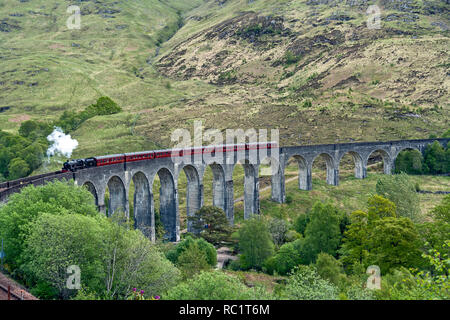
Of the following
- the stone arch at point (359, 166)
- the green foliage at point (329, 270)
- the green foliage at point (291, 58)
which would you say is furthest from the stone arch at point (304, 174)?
the green foliage at point (291, 58)

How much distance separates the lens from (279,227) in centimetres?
5481

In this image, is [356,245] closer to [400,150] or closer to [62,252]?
[62,252]

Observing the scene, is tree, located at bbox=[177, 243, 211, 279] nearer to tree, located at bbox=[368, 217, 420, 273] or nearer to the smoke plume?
tree, located at bbox=[368, 217, 420, 273]

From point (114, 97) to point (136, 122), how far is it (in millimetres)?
38490

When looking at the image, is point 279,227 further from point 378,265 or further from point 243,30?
point 243,30

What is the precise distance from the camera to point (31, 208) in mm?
34188

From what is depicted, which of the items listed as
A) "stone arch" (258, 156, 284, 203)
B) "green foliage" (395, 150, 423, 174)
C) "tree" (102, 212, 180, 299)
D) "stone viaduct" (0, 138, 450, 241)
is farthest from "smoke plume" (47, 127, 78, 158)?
"green foliage" (395, 150, 423, 174)

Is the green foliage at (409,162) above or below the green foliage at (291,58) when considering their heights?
below

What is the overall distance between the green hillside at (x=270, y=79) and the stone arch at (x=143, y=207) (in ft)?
126

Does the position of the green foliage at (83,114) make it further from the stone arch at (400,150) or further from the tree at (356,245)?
the tree at (356,245)

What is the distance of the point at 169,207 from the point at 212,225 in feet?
23.2

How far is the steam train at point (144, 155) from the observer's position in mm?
46438

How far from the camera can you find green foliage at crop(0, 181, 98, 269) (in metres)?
32.8

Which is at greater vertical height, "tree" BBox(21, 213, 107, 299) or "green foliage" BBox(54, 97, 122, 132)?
"green foliage" BBox(54, 97, 122, 132)
